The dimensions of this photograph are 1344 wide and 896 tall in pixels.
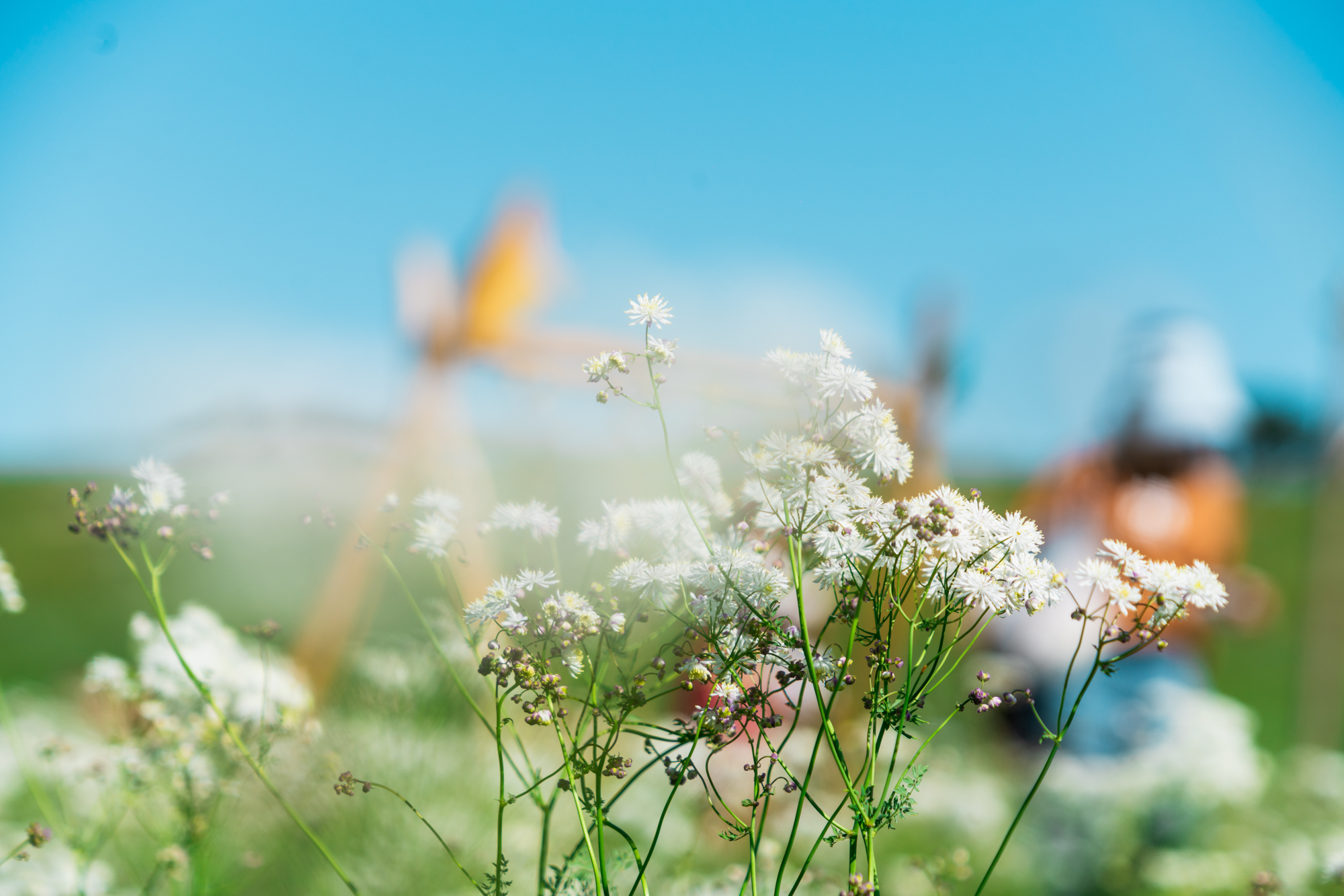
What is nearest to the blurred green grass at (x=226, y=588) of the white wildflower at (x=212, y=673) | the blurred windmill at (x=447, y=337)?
the blurred windmill at (x=447, y=337)

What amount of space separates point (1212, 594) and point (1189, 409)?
2.24 metres

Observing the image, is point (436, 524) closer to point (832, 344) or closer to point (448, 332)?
point (832, 344)

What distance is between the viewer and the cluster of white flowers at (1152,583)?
1.55 feet

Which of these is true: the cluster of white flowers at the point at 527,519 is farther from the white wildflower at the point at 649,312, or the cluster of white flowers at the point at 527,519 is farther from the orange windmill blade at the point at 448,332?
the orange windmill blade at the point at 448,332

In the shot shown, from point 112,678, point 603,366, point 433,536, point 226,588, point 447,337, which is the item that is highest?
point 447,337

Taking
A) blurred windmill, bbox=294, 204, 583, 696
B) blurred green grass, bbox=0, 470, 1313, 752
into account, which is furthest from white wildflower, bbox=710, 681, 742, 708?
blurred windmill, bbox=294, 204, 583, 696

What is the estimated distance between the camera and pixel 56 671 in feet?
12.9

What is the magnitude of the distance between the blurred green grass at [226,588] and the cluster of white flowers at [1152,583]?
57.4 inches

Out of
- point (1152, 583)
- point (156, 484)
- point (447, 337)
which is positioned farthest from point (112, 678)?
point (447, 337)

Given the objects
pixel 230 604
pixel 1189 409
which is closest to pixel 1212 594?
pixel 1189 409

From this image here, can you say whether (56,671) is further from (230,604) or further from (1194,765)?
(1194,765)

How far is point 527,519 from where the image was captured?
1.68ft

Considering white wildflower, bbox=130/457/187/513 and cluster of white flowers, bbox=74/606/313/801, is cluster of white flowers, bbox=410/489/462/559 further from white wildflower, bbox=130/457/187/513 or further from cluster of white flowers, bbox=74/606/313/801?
cluster of white flowers, bbox=74/606/313/801

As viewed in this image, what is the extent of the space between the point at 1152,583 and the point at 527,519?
42 centimetres
